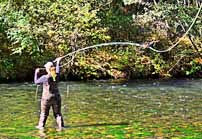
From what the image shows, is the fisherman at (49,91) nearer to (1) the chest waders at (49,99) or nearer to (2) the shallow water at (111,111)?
(1) the chest waders at (49,99)

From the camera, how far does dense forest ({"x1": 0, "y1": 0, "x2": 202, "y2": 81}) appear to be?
30547 mm

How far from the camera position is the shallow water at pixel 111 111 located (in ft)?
45.5

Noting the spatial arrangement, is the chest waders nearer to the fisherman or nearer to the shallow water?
the fisherman

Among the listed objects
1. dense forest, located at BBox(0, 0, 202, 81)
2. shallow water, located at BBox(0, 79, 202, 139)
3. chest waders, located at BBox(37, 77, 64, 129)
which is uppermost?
dense forest, located at BBox(0, 0, 202, 81)

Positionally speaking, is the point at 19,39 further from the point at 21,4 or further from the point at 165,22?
the point at 165,22

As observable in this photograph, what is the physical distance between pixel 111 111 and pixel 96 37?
14.1 m

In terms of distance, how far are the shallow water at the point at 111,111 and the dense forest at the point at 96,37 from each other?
2.96 meters

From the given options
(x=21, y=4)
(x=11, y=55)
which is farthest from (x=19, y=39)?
(x=21, y=4)

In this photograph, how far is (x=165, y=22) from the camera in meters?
34.5

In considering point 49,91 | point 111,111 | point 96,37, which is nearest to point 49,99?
point 49,91

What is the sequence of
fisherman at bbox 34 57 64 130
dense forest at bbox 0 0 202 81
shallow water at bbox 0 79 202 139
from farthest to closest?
dense forest at bbox 0 0 202 81 < fisherman at bbox 34 57 64 130 < shallow water at bbox 0 79 202 139

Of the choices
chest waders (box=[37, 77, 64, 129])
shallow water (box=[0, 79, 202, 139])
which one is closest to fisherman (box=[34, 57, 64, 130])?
chest waders (box=[37, 77, 64, 129])

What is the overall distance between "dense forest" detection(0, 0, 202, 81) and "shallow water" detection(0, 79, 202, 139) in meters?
2.96

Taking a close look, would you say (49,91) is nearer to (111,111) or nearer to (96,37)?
(111,111)
